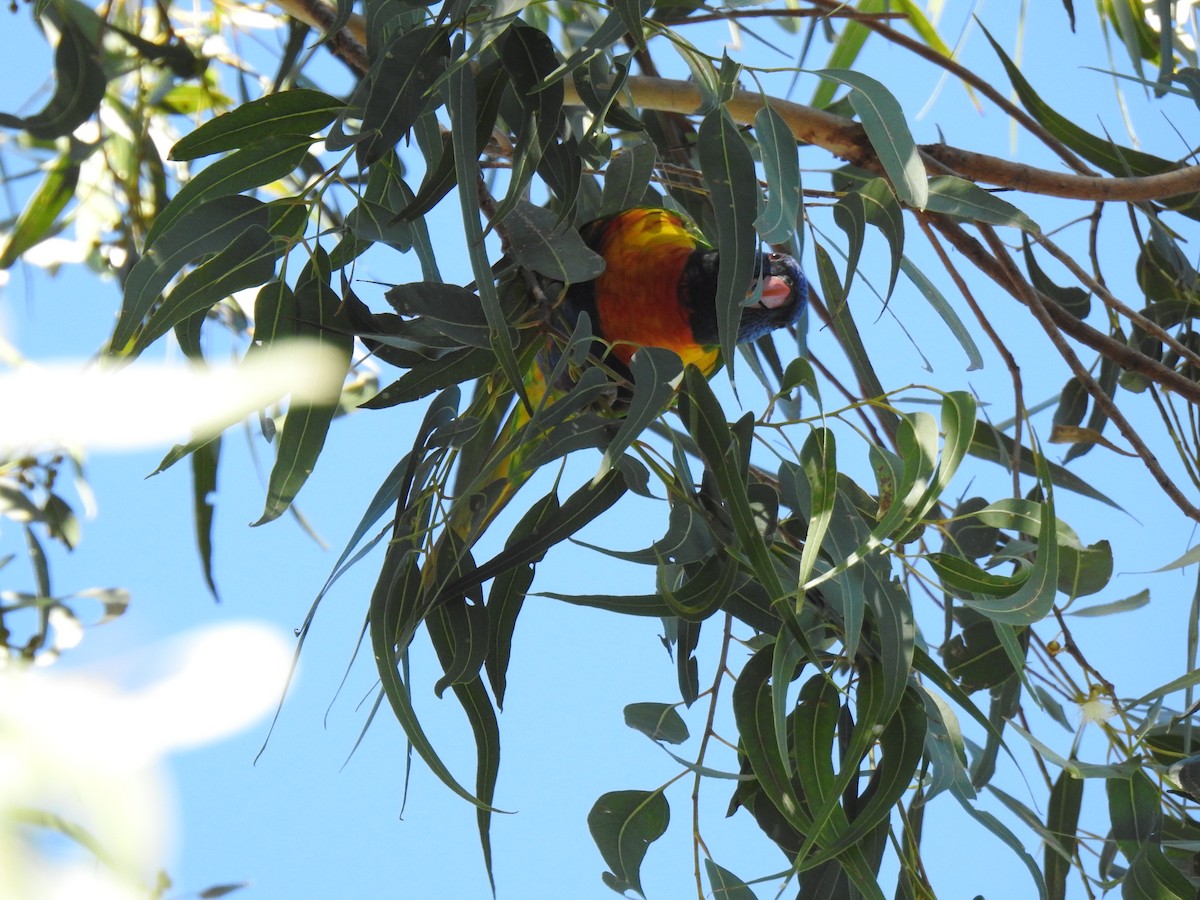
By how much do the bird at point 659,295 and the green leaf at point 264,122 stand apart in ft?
0.83

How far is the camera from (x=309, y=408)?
502mm

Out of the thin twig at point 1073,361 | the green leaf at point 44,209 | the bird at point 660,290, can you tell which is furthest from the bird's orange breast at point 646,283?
the green leaf at point 44,209

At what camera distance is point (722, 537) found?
1.59ft

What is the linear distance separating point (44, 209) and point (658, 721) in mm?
689

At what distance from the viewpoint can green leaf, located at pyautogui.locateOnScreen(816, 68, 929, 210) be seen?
1.36ft

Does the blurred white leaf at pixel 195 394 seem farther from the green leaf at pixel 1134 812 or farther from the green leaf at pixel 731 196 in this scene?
the green leaf at pixel 1134 812

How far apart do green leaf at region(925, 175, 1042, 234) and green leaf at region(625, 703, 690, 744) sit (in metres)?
0.27

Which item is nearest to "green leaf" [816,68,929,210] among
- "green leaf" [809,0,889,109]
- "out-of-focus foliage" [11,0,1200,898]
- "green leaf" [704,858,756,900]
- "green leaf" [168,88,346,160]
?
"out-of-focus foliage" [11,0,1200,898]

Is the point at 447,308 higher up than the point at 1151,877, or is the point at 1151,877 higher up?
the point at 447,308

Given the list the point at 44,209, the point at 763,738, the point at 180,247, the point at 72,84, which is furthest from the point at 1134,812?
the point at 44,209

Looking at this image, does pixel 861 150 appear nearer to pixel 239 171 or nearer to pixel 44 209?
→ pixel 239 171

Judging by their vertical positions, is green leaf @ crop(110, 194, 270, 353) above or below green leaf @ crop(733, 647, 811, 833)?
above

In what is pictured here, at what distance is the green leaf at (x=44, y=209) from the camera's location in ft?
2.94

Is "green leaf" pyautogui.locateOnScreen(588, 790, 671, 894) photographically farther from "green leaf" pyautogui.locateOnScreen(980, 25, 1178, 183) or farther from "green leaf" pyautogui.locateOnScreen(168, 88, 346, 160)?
"green leaf" pyautogui.locateOnScreen(980, 25, 1178, 183)
